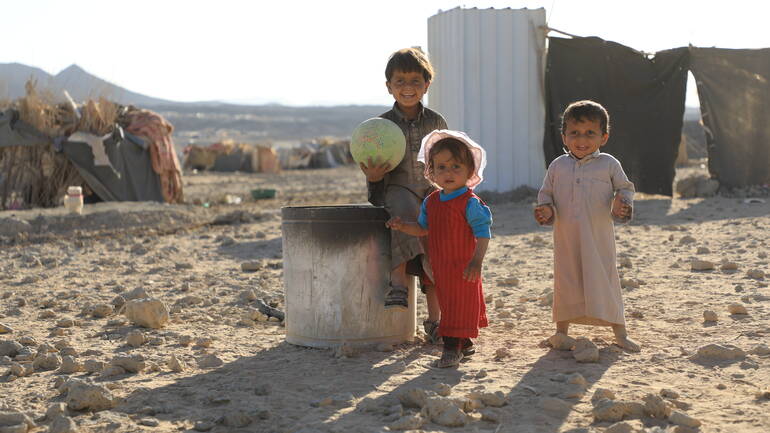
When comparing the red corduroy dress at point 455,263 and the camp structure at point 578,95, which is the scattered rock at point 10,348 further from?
the camp structure at point 578,95

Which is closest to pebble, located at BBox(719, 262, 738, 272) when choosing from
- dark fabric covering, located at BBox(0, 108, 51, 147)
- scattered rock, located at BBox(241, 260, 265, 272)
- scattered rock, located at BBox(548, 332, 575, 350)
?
scattered rock, located at BBox(548, 332, 575, 350)

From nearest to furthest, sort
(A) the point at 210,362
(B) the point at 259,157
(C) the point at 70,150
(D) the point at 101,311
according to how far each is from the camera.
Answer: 1. (A) the point at 210,362
2. (D) the point at 101,311
3. (C) the point at 70,150
4. (B) the point at 259,157

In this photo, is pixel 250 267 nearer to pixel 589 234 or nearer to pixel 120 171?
pixel 589 234

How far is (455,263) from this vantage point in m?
3.88

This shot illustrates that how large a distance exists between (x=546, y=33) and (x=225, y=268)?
638 centimetres

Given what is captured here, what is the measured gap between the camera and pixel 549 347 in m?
4.18

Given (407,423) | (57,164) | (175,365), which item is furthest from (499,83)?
(407,423)

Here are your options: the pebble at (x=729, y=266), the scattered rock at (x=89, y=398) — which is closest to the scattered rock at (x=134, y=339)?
the scattered rock at (x=89, y=398)

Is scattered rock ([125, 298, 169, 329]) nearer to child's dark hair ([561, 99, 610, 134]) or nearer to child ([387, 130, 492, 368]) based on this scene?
child ([387, 130, 492, 368])

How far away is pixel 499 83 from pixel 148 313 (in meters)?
7.71

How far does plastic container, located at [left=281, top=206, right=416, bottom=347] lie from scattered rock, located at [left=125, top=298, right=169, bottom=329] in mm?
1052

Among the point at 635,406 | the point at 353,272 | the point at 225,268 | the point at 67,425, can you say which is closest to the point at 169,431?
the point at 67,425

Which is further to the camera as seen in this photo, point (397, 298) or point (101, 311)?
point (101, 311)

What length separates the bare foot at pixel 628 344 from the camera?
400 centimetres
